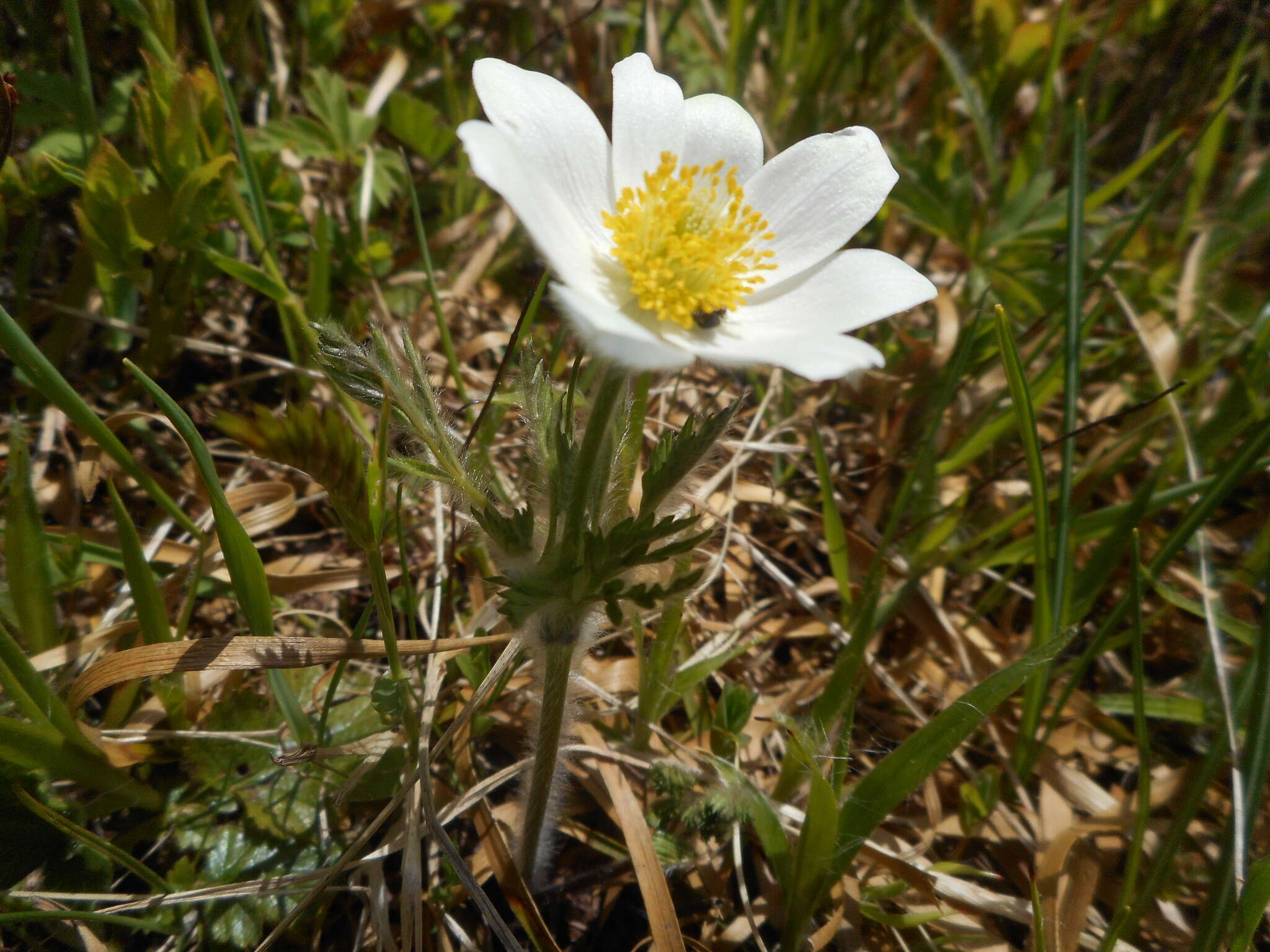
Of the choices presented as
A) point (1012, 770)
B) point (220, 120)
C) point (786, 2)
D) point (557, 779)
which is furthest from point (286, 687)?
point (786, 2)

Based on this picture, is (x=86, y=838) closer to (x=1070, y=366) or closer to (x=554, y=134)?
(x=554, y=134)

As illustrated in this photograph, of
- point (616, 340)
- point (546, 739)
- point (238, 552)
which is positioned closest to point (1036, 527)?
point (546, 739)

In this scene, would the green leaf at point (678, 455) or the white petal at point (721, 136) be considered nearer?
the green leaf at point (678, 455)

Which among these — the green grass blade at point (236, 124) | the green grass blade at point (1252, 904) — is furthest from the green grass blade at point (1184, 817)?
the green grass blade at point (236, 124)

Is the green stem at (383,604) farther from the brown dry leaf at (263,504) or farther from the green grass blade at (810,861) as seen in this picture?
the green grass blade at (810,861)

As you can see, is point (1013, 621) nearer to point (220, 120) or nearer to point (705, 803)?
point (705, 803)

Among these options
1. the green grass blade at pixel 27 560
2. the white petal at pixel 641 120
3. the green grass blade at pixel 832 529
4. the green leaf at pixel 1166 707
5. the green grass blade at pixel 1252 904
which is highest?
the white petal at pixel 641 120

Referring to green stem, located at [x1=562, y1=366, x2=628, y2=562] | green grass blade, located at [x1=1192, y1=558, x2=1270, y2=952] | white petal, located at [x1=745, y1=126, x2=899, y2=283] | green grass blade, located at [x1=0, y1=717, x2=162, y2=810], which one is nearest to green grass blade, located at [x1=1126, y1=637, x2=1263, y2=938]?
green grass blade, located at [x1=1192, y1=558, x2=1270, y2=952]

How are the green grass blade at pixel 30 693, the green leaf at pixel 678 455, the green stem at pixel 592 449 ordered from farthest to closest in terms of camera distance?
the green grass blade at pixel 30 693
the green leaf at pixel 678 455
the green stem at pixel 592 449

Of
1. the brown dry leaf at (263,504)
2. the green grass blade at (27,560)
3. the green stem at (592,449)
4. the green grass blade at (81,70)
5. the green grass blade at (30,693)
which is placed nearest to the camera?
the green stem at (592,449)
